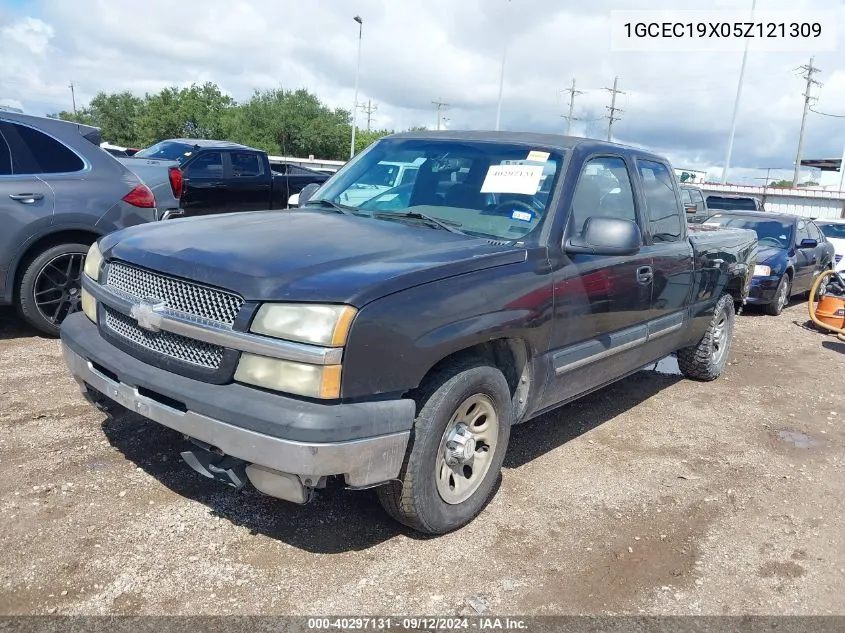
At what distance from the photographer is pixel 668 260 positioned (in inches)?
184

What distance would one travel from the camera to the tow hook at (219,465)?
8.81 ft

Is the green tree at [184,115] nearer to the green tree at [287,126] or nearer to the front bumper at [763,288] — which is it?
the green tree at [287,126]

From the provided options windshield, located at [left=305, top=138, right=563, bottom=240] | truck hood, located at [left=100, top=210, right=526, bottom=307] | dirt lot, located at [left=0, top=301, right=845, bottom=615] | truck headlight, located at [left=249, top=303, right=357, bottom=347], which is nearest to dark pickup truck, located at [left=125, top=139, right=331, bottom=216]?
windshield, located at [left=305, top=138, right=563, bottom=240]

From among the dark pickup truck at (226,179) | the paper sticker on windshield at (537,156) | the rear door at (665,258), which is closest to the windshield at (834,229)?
the dark pickup truck at (226,179)

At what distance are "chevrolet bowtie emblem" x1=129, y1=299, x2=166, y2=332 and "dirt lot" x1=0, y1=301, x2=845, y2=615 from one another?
3.11 feet

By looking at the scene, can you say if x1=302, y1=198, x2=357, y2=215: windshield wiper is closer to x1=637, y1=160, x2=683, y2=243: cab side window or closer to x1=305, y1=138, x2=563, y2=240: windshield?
x1=305, y1=138, x2=563, y2=240: windshield

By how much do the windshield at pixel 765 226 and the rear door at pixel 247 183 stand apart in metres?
7.58

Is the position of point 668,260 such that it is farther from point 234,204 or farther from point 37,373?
point 234,204

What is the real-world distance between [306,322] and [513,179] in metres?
1.73

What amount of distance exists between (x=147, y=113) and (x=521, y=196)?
230 ft

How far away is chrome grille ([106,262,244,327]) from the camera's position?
270 cm

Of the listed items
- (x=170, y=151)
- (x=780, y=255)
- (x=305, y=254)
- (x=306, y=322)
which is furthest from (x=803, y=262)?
(x=170, y=151)

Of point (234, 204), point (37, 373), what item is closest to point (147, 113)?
point (234, 204)

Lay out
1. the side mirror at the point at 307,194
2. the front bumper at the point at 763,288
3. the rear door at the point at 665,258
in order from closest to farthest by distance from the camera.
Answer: the side mirror at the point at 307,194, the rear door at the point at 665,258, the front bumper at the point at 763,288
